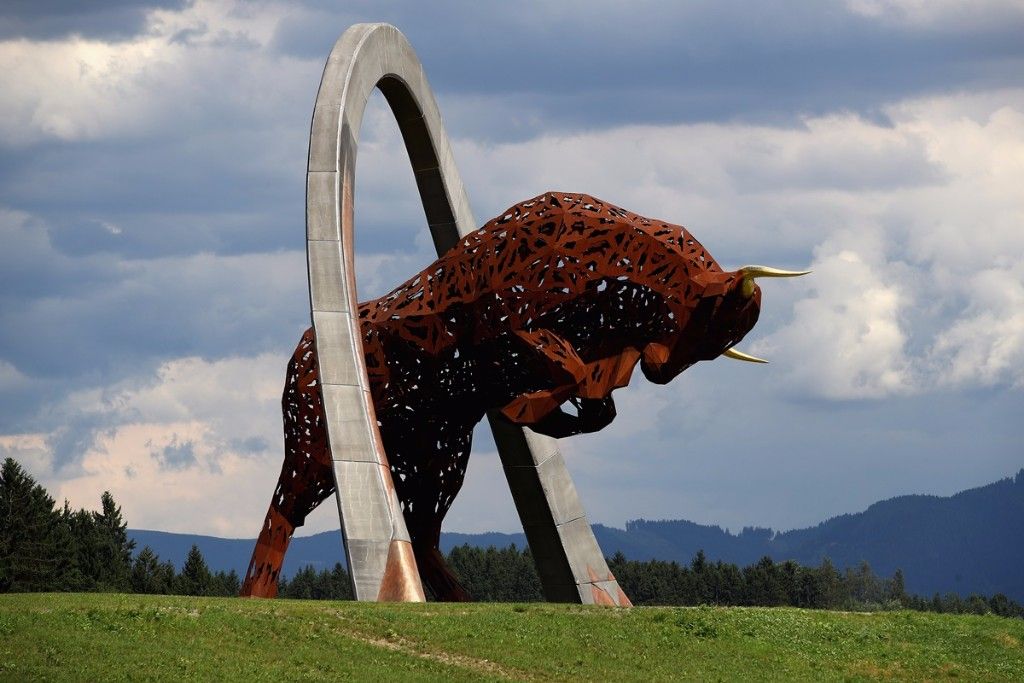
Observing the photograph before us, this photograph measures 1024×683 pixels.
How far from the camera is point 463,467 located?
25750 mm

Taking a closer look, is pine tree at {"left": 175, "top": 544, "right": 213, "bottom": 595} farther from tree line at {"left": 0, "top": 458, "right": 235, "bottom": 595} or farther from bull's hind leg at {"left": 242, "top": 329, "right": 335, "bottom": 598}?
bull's hind leg at {"left": 242, "top": 329, "right": 335, "bottom": 598}

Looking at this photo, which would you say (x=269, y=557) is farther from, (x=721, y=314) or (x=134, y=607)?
(x=721, y=314)

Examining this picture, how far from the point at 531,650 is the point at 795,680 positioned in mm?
2998

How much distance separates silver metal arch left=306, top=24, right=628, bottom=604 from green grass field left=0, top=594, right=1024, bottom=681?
168 centimetres

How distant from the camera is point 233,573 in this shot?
2032 inches

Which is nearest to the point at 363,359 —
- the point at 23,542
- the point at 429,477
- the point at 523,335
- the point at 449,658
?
the point at 523,335

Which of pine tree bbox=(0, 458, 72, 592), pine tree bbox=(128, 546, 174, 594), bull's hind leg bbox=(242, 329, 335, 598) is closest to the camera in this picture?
bull's hind leg bbox=(242, 329, 335, 598)

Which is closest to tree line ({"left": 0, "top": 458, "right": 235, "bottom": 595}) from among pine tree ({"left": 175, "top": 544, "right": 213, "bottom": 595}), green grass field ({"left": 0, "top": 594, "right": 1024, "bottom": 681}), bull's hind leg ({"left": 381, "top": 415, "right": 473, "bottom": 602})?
pine tree ({"left": 175, "top": 544, "right": 213, "bottom": 595})

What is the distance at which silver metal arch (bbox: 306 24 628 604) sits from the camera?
70.3ft

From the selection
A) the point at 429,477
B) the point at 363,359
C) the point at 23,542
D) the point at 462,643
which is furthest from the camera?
the point at 23,542

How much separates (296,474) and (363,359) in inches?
101

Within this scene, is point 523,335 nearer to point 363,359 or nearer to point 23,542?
point 363,359

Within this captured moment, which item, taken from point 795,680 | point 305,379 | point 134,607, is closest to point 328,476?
point 305,379

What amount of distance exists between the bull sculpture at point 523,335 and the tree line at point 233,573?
1815cm
